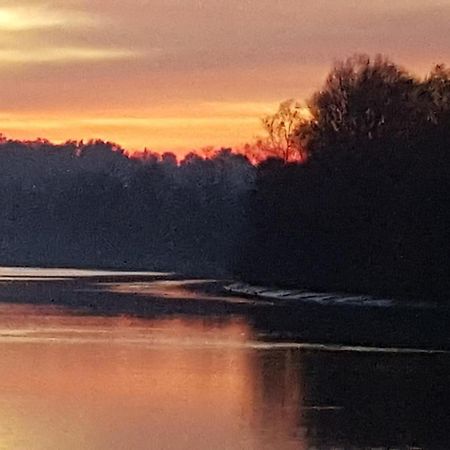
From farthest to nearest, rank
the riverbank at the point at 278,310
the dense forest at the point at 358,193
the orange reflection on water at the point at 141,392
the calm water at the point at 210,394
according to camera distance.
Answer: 1. the dense forest at the point at 358,193
2. the riverbank at the point at 278,310
3. the calm water at the point at 210,394
4. the orange reflection on water at the point at 141,392

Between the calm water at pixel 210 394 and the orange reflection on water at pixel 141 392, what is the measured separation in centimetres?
2

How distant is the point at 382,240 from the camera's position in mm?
65125

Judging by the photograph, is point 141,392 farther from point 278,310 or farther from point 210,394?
point 278,310

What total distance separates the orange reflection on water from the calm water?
0.02 m

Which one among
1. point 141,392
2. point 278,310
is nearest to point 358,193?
point 278,310

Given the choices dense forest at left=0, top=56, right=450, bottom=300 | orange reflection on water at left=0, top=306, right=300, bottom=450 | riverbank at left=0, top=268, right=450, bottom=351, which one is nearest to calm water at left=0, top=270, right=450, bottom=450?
orange reflection on water at left=0, top=306, right=300, bottom=450

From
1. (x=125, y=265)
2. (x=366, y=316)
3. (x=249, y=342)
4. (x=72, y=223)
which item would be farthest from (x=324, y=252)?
(x=72, y=223)

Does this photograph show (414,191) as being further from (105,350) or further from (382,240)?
(105,350)

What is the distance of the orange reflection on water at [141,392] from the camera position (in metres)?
18.0

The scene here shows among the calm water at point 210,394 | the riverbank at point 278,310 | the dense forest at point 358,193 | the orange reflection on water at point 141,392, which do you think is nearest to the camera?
the orange reflection on water at point 141,392

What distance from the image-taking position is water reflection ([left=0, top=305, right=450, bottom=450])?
1812 cm

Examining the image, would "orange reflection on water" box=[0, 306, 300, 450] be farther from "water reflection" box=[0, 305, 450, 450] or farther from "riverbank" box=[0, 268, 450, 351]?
"riverbank" box=[0, 268, 450, 351]

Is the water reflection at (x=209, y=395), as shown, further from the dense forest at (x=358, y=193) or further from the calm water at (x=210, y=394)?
the dense forest at (x=358, y=193)

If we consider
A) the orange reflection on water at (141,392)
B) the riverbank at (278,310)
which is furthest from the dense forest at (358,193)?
the orange reflection on water at (141,392)
